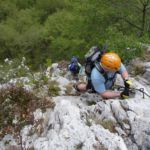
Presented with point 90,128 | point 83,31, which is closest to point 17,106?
point 90,128

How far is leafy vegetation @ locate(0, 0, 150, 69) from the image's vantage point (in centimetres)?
2054

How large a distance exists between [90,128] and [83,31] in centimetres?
2072

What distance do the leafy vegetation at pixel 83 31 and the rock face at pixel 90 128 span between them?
518cm

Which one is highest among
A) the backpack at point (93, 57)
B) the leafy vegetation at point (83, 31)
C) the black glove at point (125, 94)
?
the backpack at point (93, 57)

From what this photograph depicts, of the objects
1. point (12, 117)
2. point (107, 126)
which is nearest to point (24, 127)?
point (12, 117)

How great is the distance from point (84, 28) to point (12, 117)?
19584mm

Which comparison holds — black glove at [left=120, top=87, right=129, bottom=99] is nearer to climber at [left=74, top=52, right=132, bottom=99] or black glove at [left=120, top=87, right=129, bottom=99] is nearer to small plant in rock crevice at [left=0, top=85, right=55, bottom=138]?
climber at [left=74, top=52, right=132, bottom=99]

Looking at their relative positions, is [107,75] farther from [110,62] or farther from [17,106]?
[17,106]

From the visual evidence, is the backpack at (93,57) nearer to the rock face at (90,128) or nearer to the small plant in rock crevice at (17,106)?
the rock face at (90,128)

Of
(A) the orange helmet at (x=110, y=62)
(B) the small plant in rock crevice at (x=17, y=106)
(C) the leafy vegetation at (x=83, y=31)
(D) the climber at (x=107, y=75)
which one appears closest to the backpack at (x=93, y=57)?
(D) the climber at (x=107, y=75)

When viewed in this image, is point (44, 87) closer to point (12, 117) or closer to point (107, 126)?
point (12, 117)

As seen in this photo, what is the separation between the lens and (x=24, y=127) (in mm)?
8492

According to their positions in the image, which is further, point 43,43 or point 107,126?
point 43,43

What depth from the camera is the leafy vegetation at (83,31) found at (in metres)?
20.5
